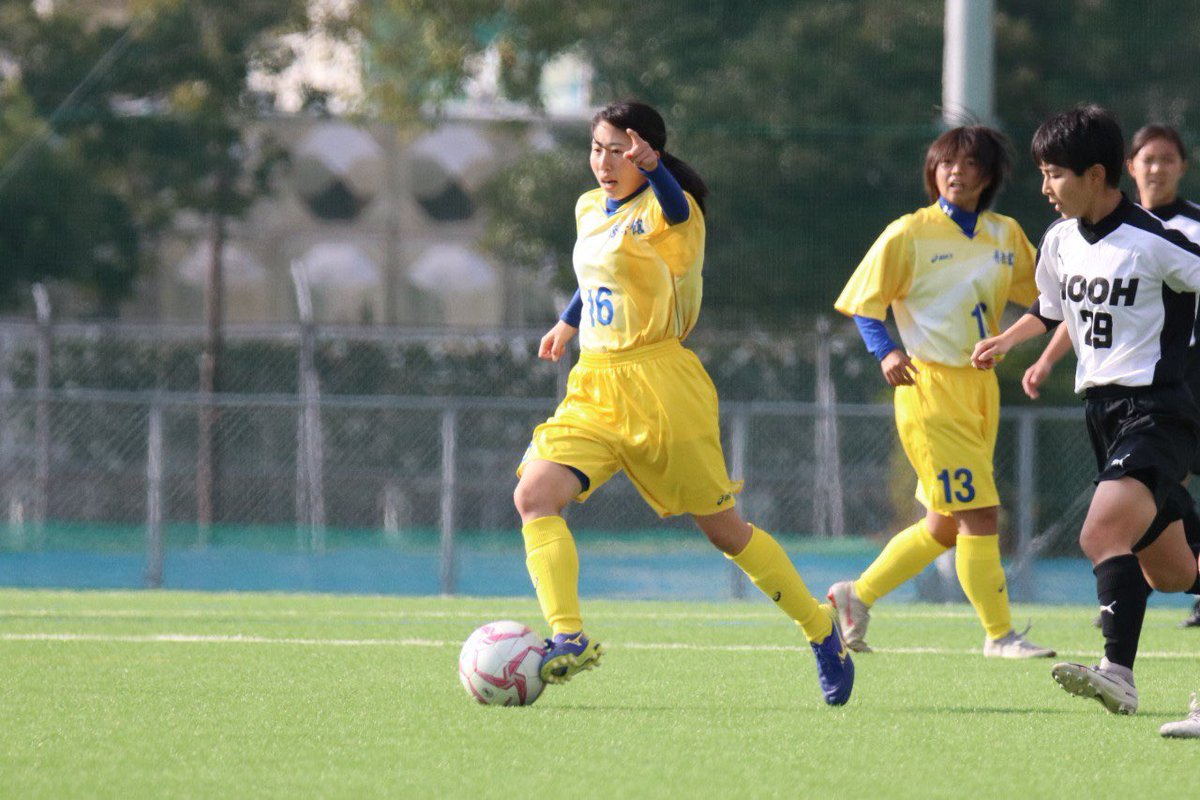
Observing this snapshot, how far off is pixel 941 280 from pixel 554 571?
96.4 inches

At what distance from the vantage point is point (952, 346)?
6840mm

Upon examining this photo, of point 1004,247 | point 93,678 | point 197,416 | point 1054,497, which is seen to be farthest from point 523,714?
point 197,416

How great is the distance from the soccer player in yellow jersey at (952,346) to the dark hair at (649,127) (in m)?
1.37

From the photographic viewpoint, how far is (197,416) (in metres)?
16.5

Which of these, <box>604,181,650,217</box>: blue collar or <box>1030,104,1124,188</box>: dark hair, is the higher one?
<box>1030,104,1124,188</box>: dark hair

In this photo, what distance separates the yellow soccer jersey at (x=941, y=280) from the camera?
22.5 feet

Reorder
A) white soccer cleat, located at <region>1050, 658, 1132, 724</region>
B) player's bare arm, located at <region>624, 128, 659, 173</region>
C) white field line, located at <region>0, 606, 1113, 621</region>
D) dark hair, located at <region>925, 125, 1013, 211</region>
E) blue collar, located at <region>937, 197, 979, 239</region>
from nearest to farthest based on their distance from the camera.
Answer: white soccer cleat, located at <region>1050, 658, 1132, 724</region>
player's bare arm, located at <region>624, 128, 659, 173</region>
dark hair, located at <region>925, 125, 1013, 211</region>
blue collar, located at <region>937, 197, 979, 239</region>
white field line, located at <region>0, 606, 1113, 621</region>

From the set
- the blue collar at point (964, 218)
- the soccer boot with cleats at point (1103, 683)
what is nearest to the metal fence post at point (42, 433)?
the blue collar at point (964, 218)

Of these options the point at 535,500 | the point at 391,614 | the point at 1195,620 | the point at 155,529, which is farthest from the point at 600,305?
the point at 155,529

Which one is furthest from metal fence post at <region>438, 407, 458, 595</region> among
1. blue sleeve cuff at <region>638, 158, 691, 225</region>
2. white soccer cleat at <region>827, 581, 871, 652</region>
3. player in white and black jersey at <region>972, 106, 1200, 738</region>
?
player in white and black jersey at <region>972, 106, 1200, 738</region>

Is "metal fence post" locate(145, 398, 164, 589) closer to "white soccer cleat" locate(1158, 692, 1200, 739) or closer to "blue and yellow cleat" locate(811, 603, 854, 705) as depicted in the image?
"blue and yellow cleat" locate(811, 603, 854, 705)

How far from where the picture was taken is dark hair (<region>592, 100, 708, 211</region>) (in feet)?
17.8

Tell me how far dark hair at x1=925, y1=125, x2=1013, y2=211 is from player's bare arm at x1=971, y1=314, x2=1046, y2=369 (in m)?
1.32

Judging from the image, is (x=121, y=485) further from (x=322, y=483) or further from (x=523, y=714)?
(x=523, y=714)
